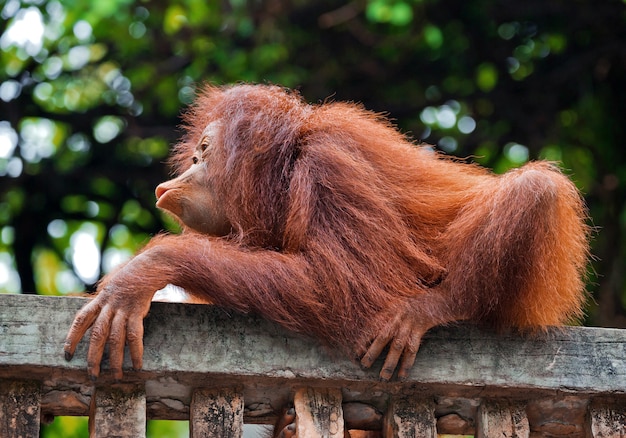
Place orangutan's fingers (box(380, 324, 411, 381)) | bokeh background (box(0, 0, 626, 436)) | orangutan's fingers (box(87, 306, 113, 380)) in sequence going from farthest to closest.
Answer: bokeh background (box(0, 0, 626, 436)) → orangutan's fingers (box(380, 324, 411, 381)) → orangutan's fingers (box(87, 306, 113, 380))

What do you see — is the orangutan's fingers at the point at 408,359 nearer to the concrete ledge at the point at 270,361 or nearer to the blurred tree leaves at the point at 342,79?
the concrete ledge at the point at 270,361

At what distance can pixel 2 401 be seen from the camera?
9.32 ft

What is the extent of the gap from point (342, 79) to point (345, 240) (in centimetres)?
439

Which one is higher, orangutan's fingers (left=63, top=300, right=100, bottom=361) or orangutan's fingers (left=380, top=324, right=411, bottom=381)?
orangutan's fingers (left=63, top=300, right=100, bottom=361)

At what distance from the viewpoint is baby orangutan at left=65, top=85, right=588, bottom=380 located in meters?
3.05

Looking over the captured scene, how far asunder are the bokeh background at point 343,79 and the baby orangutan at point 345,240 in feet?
11.2

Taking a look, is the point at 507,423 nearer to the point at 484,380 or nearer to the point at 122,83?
the point at 484,380

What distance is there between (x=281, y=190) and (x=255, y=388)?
78cm

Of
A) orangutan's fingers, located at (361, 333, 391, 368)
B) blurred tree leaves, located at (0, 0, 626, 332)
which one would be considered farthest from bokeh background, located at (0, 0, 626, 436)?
orangutan's fingers, located at (361, 333, 391, 368)

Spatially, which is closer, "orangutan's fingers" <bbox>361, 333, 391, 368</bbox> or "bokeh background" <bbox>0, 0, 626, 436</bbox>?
"orangutan's fingers" <bbox>361, 333, 391, 368</bbox>

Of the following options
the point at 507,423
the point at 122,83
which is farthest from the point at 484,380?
the point at 122,83

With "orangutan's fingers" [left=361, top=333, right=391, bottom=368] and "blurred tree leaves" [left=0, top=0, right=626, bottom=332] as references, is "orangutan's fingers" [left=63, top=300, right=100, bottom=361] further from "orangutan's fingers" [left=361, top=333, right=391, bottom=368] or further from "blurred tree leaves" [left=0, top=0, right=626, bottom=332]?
"blurred tree leaves" [left=0, top=0, right=626, bottom=332]

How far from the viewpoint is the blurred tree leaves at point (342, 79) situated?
24.2 ft

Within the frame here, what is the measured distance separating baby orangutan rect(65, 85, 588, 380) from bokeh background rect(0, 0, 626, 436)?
11.2 ft
